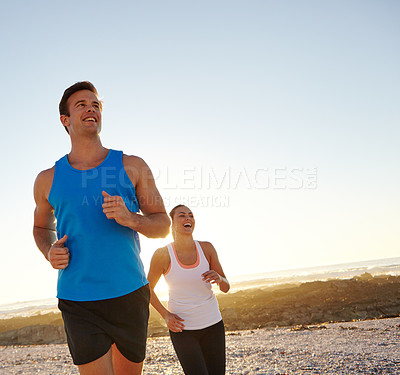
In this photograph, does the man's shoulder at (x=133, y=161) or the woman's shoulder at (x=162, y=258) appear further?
the woman's shoulder at (x=162, y=258)

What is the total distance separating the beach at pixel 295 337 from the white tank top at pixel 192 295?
4.21m

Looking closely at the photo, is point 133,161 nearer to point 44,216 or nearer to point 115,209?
point 115,209

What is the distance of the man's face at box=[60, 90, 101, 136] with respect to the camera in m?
2.77

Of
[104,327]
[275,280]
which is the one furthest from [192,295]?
[275,280]

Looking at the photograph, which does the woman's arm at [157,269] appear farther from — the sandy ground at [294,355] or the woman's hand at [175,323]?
the sandy ground at [294,355]

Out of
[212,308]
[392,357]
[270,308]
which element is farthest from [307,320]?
[212,308]

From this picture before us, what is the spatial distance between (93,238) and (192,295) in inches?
81.4

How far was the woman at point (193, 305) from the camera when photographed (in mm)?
4113

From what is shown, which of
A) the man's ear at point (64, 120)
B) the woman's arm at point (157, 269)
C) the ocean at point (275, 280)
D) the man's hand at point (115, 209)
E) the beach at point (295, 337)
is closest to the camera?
the man's hand at point (115, 209)

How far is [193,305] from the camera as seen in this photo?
13.9 feet

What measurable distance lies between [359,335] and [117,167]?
10.9 m

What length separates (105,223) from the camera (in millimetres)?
2506

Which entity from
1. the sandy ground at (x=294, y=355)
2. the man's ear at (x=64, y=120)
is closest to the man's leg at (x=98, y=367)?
the man's ear at (x=64, y=120)

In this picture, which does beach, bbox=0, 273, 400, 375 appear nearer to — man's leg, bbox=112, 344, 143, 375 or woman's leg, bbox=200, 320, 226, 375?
woman's leg, bbox=200, 320, 226, 375
